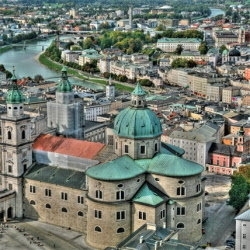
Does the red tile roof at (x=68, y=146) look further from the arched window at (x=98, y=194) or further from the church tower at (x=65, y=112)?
the church tower at (x=65, y=112)

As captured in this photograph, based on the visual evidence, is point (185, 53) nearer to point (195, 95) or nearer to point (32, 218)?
point (195, 95)

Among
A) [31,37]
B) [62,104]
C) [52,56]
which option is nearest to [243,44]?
[52,56]

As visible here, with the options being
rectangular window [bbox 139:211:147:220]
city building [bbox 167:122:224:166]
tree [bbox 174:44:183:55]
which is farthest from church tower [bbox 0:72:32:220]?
tree [bbox 174:44:183:55]

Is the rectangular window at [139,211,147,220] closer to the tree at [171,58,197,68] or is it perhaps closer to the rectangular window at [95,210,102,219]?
the rectangular window at [95,210,102,219]

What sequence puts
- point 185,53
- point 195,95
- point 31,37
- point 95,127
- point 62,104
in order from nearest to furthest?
1. point 62,104
2. point 95,127
3. point 195,95
4. point 185,53
5. point 31,37

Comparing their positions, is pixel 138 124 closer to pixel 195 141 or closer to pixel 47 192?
pixel 47 192

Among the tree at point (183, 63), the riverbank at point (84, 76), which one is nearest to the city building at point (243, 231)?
the riverbank at point (84, 76)
